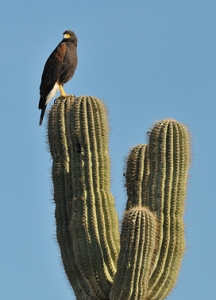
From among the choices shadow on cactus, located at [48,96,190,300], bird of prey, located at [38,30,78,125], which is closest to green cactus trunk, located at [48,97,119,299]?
shadow on cactus, located at [48,96,190,300]

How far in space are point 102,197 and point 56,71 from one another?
4.13 m

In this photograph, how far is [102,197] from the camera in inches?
305

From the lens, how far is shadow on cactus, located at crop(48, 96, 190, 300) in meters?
7.54

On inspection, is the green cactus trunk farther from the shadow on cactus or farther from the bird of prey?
the bird of prey

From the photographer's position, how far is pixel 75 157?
793cm

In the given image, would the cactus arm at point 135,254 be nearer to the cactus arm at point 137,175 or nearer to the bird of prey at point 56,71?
the cactus arm at point 137,175

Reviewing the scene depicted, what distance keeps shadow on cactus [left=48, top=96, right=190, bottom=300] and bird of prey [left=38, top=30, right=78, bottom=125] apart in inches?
127

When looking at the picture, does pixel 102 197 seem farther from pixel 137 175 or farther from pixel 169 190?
pixel 169 190

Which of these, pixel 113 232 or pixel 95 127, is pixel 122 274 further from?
pixel 95 127

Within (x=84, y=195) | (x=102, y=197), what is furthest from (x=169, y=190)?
(x=84, y=195)

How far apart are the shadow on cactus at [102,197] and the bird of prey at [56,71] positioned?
322 centimetres

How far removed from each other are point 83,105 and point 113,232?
1.40 m

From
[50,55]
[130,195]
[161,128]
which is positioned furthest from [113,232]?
[50,55]

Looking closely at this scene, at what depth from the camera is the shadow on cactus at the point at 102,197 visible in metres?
7.54
